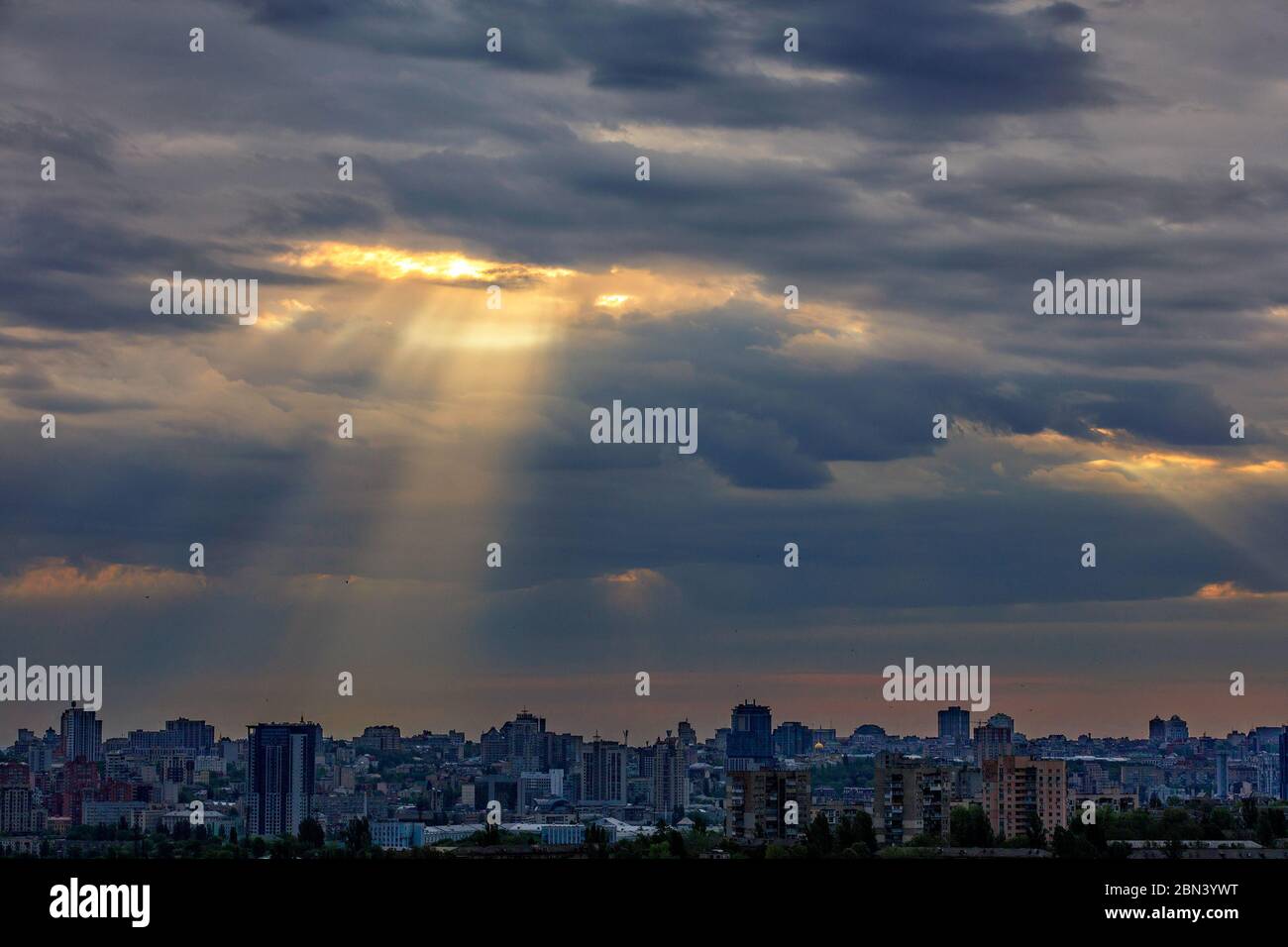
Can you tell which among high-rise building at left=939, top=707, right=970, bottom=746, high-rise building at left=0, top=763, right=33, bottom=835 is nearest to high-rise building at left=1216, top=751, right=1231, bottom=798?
high-rise building at left=939, top=707, right=970, bottom=746

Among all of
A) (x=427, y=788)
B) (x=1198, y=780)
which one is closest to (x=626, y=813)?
(x=427, y=788)

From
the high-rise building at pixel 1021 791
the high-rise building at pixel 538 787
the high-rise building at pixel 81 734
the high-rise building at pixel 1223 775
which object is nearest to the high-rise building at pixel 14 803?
the high-rise building at pixel 81 734

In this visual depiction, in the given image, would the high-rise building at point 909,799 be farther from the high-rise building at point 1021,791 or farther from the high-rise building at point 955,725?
the high-rise building at point 955,725

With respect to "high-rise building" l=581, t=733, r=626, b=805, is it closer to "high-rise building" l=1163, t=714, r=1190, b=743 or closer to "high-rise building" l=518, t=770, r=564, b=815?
"high-rise building" l=518, t=770, r=564, b=815
